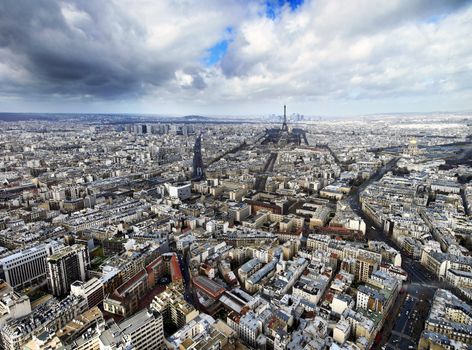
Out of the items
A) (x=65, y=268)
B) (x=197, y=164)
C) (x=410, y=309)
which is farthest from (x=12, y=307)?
(x=197, y=164)

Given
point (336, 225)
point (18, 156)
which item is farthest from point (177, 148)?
point (336, 225)

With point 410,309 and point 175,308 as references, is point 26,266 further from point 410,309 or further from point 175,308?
point 410,309

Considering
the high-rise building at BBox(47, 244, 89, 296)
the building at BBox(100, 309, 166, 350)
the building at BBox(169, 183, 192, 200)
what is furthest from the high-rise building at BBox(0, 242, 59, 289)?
the building at BBox(169, 183, 192, 200)

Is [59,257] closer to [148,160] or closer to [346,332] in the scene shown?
[346,332]

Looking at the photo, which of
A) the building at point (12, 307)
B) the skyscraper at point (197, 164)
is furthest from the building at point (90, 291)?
the skyscraper at point (197, 164)

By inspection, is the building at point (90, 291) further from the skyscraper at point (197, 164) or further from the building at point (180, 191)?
the skyscraper at point (197, 164)

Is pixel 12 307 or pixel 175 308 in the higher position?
pixel 12 307

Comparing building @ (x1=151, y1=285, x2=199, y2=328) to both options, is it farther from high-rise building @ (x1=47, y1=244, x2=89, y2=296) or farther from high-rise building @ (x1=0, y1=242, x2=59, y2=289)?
high-rise building @ (x1=0, y1=242, x2=59, y2=289)
